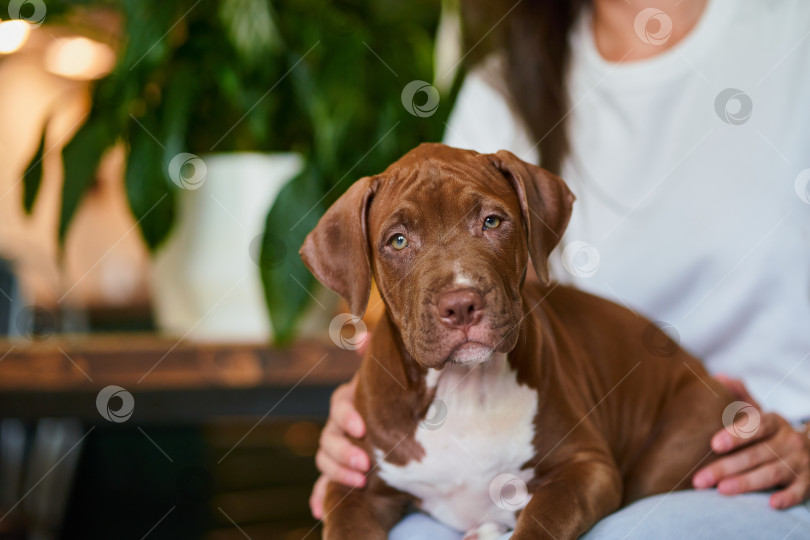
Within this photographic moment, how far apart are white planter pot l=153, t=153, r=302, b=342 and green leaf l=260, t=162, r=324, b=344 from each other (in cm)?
11

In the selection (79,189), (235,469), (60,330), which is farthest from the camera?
(235,469)

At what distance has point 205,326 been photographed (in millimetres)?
2512

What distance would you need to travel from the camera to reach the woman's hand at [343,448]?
1418 mm

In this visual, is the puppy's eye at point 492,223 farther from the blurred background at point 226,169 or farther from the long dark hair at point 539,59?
the blurred background at point 226,169

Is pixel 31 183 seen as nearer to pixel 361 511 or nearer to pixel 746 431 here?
pixel 361 511

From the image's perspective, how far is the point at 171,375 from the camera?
236cm

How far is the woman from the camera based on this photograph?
1.83 m

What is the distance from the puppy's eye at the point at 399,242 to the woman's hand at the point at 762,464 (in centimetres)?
73

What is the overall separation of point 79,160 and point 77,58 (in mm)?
1872

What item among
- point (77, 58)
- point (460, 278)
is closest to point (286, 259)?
point (460, 278)

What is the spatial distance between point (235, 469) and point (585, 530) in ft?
9.74

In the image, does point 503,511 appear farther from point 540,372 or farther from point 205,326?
point 205,326

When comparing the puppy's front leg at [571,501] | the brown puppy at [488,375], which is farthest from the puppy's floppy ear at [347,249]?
the puppy's front leg at [571,501]

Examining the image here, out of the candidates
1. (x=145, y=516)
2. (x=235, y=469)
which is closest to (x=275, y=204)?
(x=145, y=516)
